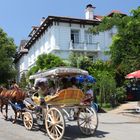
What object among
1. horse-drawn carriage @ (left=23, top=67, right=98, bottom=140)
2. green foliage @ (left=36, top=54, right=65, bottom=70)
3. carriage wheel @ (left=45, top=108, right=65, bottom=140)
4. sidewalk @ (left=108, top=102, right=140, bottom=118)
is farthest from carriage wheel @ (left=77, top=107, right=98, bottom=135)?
green foliage @ (left=36, top=54, right=65, bottom=70)

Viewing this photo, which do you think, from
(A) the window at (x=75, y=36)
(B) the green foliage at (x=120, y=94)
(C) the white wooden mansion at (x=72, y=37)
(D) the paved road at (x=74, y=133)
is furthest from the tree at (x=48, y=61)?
(D) the paved road at (x=74, y=133)

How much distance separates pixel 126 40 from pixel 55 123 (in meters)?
12.1

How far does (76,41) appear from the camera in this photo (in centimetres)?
4425

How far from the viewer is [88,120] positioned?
12742 mm

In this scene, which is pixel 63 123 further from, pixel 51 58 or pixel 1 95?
pixel 51 58

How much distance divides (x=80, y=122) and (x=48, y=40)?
32.0 metres

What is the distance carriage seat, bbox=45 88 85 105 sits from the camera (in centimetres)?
1255

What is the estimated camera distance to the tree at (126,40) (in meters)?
22.3

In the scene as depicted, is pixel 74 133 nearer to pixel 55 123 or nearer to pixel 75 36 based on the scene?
pixel 55 123

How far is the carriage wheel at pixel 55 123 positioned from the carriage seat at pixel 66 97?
0.39m

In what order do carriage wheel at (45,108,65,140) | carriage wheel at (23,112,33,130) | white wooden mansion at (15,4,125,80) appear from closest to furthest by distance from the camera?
carriage wheel at (45,108,65,140)
carriage wheel at (23,112,33,130)
white wooden mansion at (15,4,125,80)

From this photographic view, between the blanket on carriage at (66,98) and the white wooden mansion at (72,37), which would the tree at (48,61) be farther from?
the blanket on carriage at (66,98)

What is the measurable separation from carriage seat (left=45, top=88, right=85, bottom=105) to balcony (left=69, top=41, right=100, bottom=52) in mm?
29804

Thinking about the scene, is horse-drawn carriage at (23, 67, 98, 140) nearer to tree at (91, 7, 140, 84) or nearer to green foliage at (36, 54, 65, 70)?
tree at (91, 7, 140, 84)
